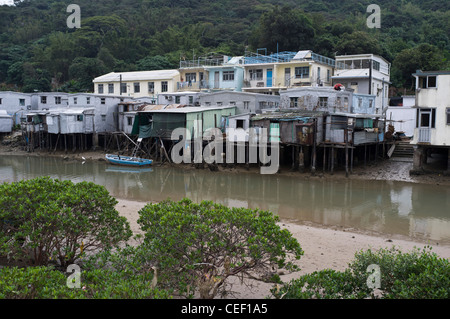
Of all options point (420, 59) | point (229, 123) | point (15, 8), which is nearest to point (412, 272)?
point (229, 123)

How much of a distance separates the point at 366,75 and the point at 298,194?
19969mm

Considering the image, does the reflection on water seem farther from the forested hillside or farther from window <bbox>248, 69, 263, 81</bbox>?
the forested hillside

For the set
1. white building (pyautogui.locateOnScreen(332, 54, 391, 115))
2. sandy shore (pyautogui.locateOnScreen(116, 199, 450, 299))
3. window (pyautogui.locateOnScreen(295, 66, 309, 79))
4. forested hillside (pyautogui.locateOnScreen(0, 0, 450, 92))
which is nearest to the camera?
sandy shore (pyautogui.locateOnScreen(116, 199, 450, 299))

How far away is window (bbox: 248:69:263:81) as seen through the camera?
141 ft

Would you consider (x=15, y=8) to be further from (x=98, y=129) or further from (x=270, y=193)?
(x=270, y=193)

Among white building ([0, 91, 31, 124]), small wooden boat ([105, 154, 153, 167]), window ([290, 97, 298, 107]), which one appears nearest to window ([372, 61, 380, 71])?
window ([290, 97, 298, 107])

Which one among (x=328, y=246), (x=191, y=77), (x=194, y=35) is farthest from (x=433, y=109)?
(x=194, y=35)

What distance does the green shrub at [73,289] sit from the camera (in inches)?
248

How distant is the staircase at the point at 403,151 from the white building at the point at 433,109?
18.7 ft

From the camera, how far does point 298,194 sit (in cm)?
2270

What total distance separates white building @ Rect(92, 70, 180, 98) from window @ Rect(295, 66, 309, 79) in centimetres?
1444

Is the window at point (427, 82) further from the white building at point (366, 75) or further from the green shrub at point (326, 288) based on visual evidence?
the green shrub at point (326, 288)

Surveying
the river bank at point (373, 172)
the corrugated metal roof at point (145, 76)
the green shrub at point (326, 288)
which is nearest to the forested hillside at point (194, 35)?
the corrugated metal roof at point (145, 76)

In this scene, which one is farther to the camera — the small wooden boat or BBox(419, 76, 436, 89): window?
the small wooden boat
